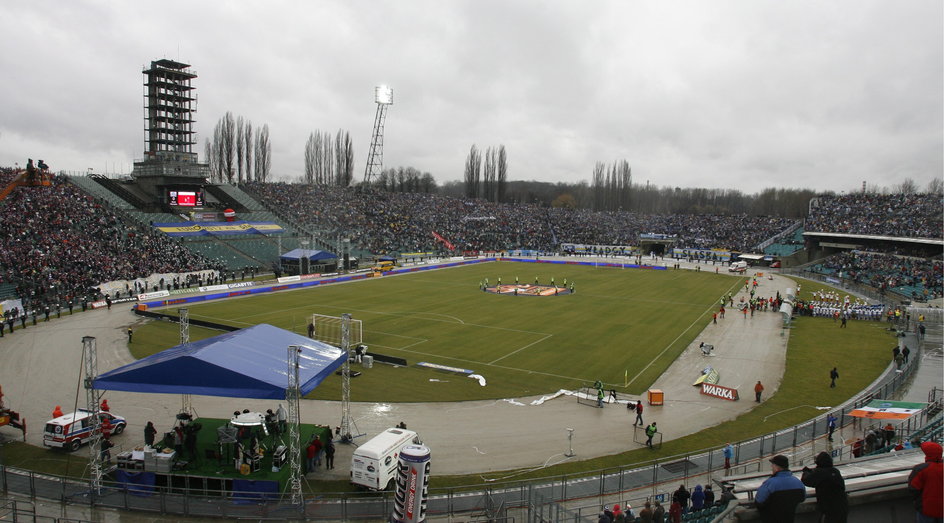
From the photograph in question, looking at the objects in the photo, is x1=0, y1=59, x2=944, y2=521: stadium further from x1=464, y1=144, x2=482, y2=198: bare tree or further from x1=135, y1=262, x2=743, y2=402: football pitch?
Answer: x1=464, y1=144, x2=482, y2=198: bare tree

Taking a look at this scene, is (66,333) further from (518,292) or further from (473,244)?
(473,244)

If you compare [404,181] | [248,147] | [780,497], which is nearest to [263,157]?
[248,147]

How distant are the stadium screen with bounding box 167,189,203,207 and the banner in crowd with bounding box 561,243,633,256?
68674 mm

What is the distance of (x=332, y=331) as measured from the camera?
40.6 meters

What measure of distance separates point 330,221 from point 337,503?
8345cm

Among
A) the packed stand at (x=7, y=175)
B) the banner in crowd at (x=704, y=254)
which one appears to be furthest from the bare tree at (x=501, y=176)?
the packed stand at (x=7, y=175)

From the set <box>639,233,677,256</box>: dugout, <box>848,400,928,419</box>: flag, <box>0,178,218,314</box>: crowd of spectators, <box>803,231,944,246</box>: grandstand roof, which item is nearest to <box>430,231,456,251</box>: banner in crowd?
<box>639,233,677,256</box>: dugout

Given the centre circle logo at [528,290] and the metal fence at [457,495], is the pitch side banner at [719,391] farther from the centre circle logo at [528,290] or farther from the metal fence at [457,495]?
the centre circle logo at [528,290]

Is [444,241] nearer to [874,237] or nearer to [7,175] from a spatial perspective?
[7,175]

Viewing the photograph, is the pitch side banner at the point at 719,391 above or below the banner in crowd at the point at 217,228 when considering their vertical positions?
below

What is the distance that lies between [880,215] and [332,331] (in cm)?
8389

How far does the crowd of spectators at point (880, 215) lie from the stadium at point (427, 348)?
46cm

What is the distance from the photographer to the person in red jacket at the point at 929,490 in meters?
6.68

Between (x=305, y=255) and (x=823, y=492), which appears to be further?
(x=305, y=255)
